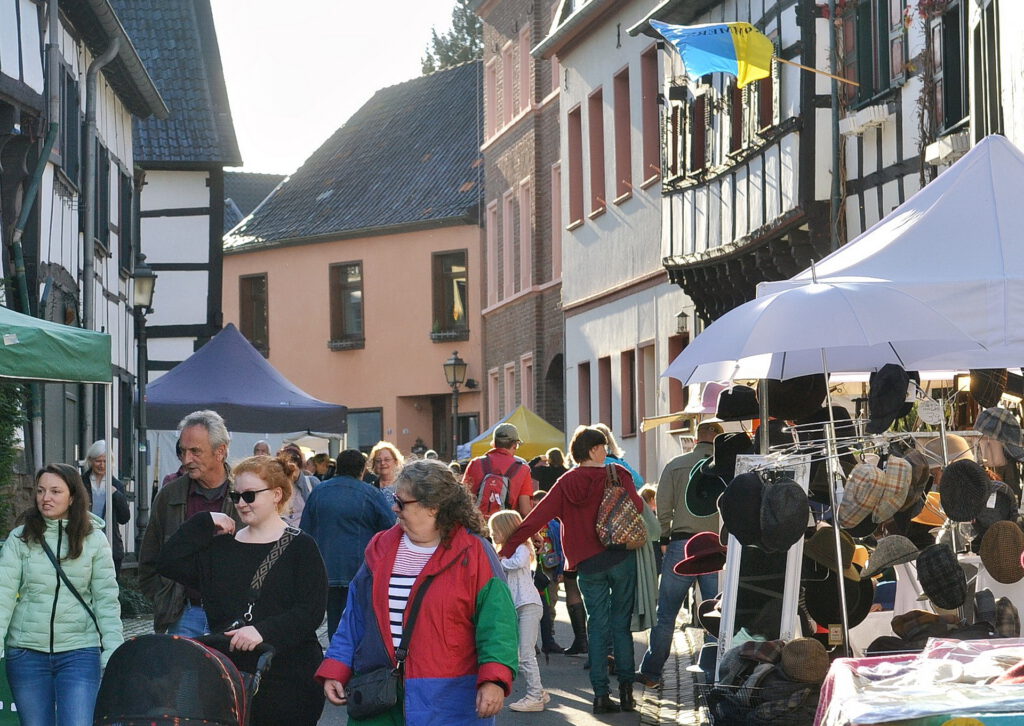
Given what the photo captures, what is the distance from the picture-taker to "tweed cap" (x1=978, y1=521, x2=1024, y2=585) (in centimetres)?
823

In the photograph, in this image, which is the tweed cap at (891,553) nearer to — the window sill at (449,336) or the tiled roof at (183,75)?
the tiled roof at (183,75)

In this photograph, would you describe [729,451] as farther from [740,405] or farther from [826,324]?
[826,324]

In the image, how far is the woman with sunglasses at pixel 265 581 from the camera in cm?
697

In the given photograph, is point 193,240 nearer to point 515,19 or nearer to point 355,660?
point 515,19

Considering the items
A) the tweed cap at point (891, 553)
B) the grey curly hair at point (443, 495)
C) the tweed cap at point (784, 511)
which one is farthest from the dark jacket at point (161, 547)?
the tweed cap at point (891, 553)

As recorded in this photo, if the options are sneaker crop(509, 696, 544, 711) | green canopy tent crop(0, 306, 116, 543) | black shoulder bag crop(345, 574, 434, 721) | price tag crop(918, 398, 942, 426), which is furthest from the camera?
sneaker crop(509, 696, 544, 711)

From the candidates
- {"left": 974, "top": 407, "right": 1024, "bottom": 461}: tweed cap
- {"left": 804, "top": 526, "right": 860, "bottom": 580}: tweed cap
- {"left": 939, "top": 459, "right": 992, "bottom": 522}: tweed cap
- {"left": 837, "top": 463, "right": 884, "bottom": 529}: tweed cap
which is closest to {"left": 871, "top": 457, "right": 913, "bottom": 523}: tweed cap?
{"left": 837, "top": 463, "right": 884, "bottom": 529}: tweed cap

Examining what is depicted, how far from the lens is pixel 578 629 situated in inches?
630

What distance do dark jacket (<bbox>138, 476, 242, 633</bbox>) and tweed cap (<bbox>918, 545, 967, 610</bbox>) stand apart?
9.67 ft

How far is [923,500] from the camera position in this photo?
9164 mm

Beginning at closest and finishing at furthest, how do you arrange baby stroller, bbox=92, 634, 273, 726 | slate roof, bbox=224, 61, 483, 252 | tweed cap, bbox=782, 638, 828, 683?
baby stroller, bbox=92, 634, 273, 726, tweed cap, bbox=782, 638, 828, 683, slate roof, bbox=224, 61, 483, 252

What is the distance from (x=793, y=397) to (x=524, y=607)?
Result: 9.38ft

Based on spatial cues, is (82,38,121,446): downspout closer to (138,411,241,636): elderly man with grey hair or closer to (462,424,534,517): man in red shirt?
(462,424,534,517): man in red shirt

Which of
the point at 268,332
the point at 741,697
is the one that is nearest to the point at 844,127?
the point at 741,697
